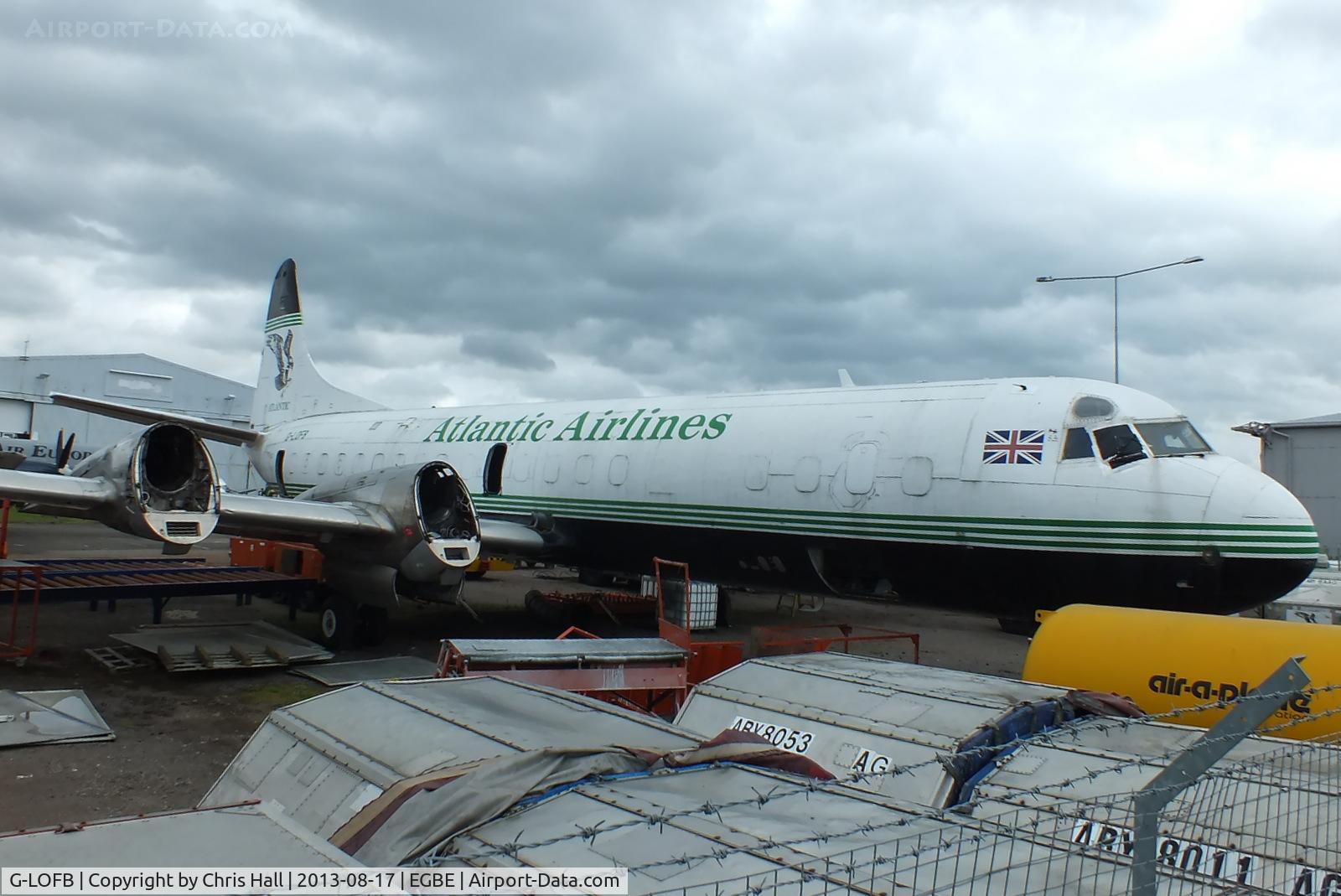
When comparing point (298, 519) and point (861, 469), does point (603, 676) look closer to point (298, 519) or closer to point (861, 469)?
point (861, 469)

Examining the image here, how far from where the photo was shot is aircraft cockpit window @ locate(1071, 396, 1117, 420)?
8375mm

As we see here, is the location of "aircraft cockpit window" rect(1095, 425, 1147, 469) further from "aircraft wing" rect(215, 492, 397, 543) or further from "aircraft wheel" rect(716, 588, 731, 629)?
"aircraft wheel" rect(716, 588, 731, 629)

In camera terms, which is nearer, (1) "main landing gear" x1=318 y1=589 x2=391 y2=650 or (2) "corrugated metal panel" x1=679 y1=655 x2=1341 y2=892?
(2) "corrugated metal panel" x1=679 y1=655 x2=1341 y2=892

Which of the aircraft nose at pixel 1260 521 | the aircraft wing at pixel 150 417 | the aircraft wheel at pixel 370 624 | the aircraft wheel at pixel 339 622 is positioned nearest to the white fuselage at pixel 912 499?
the aircraft nose at pixel 1260 521

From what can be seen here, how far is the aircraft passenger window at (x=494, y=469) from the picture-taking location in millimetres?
13523

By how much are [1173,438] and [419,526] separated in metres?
7.58

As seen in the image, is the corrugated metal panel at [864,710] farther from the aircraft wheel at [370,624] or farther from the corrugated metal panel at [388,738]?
the aircraft wheel at [370,624]

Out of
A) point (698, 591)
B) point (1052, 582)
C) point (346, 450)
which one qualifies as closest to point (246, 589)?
point (346, 450)

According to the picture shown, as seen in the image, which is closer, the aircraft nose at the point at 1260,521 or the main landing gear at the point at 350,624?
the aircraft nose at the point at 1260,521

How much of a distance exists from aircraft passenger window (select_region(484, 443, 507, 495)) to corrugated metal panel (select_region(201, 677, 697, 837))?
28.1ft

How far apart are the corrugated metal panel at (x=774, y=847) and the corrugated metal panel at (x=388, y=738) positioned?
0.69 m

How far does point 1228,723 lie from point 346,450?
15541 mm

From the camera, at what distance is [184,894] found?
2123mm

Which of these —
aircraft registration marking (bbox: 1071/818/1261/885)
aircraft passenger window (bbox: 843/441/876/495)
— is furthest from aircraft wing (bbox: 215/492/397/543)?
aircraft registration marking (bbox: 1071/818/1261/885)
